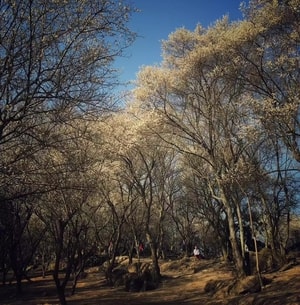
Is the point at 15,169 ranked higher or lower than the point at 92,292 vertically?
higher

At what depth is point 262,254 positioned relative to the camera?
2328 cm

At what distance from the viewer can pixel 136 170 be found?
26.4m

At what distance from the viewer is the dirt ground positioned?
46.3ft

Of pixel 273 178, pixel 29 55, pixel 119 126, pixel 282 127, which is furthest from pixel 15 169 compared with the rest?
pixel 273 178

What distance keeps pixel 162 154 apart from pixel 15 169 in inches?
809

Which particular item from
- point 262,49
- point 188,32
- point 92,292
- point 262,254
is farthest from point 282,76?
point 92,292

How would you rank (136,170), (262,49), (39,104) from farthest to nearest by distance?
(136,170), (262,49), (39,104)

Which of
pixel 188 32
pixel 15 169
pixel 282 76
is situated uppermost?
pixel 188 32

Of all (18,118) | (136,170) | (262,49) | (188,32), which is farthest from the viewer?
(136,170)

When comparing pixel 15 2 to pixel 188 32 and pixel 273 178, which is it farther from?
pixel 273 178

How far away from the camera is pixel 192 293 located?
19.6 metres

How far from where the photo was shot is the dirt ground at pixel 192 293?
14125 mm

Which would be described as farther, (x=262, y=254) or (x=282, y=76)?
(x=262, y=254)

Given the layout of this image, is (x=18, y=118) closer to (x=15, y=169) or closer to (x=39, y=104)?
(x=39, y=104)
